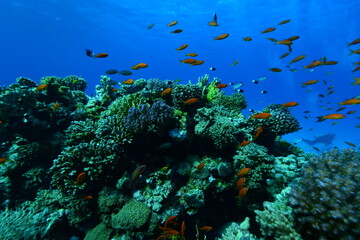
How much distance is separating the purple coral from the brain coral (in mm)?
3229

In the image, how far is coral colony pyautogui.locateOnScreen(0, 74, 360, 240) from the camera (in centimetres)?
383

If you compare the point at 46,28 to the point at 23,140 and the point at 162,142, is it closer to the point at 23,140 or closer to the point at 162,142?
the point at 23,140

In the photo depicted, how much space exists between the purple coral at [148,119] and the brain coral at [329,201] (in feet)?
10.6

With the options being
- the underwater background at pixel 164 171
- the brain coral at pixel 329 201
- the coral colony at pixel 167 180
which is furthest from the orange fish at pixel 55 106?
the brain coral at pixel 329 201

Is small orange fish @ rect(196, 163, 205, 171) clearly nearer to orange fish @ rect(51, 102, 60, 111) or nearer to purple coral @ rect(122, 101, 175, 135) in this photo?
purple coral @ rect(122, 101, 175, 135)

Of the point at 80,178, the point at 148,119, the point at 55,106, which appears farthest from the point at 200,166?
the point at 55,106

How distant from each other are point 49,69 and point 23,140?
177 meters

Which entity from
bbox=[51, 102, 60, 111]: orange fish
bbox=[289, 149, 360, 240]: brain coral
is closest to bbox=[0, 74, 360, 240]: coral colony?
bbox=[289, 149, 360, 240]: brain coral

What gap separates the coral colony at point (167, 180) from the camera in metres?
3.83

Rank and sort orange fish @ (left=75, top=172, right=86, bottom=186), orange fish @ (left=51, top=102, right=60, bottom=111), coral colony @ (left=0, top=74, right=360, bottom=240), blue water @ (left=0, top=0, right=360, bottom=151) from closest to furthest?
coral colony @ (left=0, top=74, right=360, bottom=240), orange fish @ (left=75, top=172, right=86, bottom=186), orange fish @ (left=51, top=102, right=60, bottom=111), blue water @ (left=0, top=0, right=360, bottom=151)

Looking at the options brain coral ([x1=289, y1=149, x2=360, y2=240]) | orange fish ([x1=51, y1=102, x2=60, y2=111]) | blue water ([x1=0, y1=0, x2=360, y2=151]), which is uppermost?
blue water ([x1=0, y1=0, x2=360, y2=151])

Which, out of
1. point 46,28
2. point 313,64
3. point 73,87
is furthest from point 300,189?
point 46,28

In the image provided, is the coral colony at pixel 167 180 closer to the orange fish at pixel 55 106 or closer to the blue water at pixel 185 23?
the orange fish at pixel 55 106

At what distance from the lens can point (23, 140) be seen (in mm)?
6672
